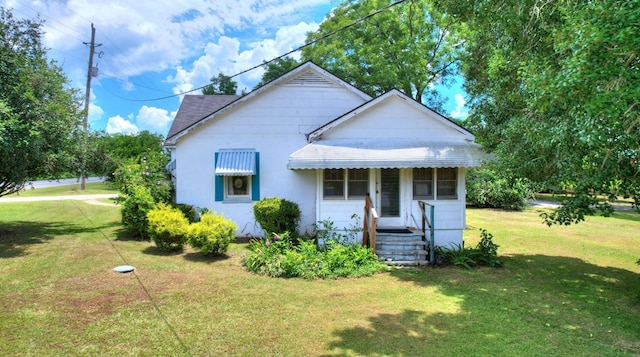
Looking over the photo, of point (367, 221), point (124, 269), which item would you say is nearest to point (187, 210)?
point (124, 269)

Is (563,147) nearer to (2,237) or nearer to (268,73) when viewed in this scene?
(2,237)

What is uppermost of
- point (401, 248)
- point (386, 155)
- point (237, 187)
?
point (386, 155)

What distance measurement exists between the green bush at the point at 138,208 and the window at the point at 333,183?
5232 mm

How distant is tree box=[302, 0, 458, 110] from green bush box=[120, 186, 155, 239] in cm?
1623

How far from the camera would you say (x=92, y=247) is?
10.3m

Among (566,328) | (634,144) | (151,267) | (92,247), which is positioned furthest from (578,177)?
(92,247)

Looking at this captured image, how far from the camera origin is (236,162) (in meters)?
12.1

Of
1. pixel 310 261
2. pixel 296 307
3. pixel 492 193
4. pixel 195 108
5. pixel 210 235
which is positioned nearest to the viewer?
pixel 296 307

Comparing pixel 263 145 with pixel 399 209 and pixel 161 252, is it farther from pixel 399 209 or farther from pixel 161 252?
pixel 399 209

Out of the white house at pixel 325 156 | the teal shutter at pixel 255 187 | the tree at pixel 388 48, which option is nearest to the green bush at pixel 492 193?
the tree at pixel 388 48

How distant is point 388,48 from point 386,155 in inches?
652

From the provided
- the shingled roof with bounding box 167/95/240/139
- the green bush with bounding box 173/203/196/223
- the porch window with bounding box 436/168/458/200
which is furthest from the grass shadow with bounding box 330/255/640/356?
the shingled roof with bounding box 167/95/240/139

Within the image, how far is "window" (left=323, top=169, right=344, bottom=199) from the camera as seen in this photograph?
10.9 metres

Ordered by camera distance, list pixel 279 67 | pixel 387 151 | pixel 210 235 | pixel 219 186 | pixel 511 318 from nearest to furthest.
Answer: pixel 511 318 → pixel 210 235 → pixel 387 151 → pixel 219 186 → pixel 279 67
